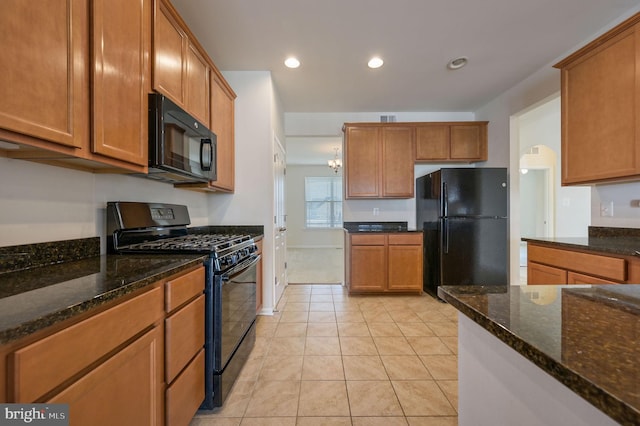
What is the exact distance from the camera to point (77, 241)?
53.9 inches

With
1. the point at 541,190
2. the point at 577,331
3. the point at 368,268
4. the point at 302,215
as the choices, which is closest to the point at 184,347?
the point at 577,331

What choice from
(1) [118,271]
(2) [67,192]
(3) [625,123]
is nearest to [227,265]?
(1) [118,271]

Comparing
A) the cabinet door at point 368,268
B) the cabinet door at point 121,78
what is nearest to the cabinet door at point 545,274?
the cabinet door at point 368,268

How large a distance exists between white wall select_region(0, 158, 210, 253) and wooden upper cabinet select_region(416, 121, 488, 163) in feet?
11.4

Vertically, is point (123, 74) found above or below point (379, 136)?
below

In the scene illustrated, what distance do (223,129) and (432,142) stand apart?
284 cm

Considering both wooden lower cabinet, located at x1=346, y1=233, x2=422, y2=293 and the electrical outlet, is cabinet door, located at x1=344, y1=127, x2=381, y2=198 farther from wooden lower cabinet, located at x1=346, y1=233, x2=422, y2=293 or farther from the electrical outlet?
the electrical outlet

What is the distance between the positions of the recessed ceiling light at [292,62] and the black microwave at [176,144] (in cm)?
120

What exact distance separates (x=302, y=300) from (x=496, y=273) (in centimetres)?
245

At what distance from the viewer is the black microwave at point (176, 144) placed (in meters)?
1.47

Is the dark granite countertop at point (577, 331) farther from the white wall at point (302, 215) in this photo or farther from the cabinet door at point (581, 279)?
the white wall at point (302, 215)

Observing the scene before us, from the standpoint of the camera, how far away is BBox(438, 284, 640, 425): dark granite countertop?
0.34 metres

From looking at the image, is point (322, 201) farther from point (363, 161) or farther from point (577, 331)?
point (577, 331)

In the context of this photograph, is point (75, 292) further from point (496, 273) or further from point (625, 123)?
point (496, 273)
